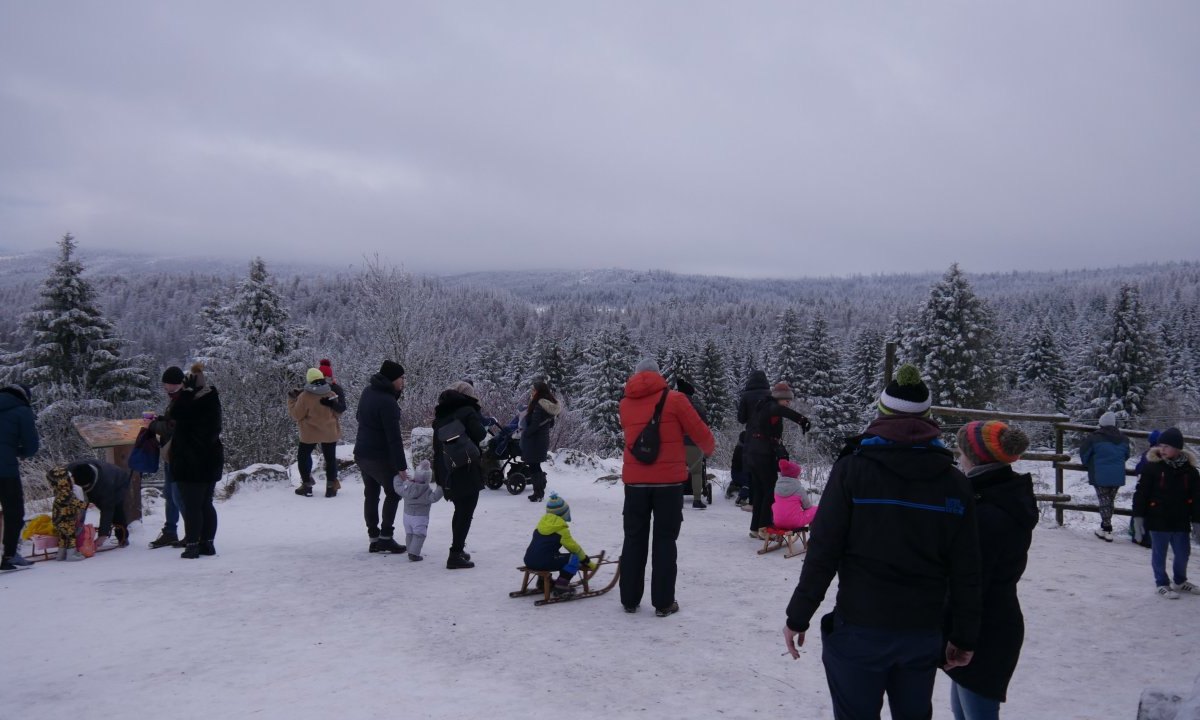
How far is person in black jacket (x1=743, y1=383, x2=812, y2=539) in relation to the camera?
336 inches

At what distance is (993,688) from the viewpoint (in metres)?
3.20

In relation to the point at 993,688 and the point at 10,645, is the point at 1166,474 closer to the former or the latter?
the point at 993,688


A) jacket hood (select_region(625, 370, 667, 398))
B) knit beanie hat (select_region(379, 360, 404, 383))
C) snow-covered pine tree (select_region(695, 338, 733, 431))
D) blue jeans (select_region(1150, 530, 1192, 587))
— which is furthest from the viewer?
snow-covered pine tree (select_region(695, 338, 733, 431))

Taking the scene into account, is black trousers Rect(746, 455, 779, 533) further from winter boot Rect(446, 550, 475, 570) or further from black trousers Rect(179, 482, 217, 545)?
black trousers Rect(179, 482, 217, 545)

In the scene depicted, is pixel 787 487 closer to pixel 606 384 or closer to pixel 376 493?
pixel 376 493

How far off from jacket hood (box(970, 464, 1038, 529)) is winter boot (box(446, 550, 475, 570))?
17.3ft

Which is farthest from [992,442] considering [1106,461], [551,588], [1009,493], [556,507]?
[1106,461]

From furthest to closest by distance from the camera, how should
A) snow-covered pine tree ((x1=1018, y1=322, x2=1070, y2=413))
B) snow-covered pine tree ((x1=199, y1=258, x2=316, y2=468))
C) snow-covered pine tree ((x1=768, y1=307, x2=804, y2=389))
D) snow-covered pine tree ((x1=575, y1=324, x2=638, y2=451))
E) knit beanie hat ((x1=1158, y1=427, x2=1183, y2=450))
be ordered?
snow-covered pine tree ((x1=1018, y1=322, x2=1070, y2=413))
snow-covered pine tree ((x1=768, y1=307, x2=804, y2=389))
snow-covered pine tree ((x1=575, y1=324, x2=638, y2=451))
snow-covered pine tree ((x1=199, y1=258, x2=316, y2=468))
knit beanie hat ((x1=1158, y1=427, x2=1183, y2=450))

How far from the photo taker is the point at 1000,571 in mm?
3207

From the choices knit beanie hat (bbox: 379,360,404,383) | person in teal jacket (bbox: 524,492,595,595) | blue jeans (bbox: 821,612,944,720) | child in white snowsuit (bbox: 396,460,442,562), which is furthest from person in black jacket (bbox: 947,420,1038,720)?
knit beanie hat (bbox: 379,360,404,383)

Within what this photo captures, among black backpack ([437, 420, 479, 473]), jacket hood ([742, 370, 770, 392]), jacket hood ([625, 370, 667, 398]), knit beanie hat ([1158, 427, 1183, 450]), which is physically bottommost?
black backpack ([437, 420, 479, 473])

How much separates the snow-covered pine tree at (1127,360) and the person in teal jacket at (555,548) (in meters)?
39.1

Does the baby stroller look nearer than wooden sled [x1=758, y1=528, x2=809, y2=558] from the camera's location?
No

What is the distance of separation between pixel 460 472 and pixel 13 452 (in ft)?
13.8
